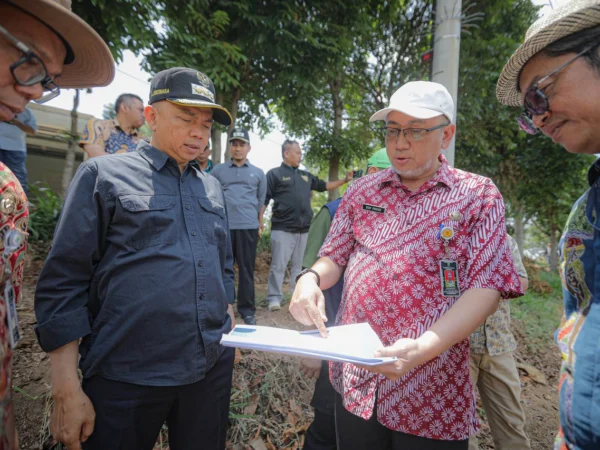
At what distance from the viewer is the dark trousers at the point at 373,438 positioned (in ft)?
4.82

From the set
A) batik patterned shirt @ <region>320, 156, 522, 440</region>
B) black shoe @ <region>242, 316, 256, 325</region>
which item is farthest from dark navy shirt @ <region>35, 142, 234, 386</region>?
black shoe @ <region>242, 316, 256, 325</region>

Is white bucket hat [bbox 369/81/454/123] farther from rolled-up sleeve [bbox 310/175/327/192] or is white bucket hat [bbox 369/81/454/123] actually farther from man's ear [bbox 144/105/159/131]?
rolled-up sleeve [bbox 310/175/327/192]

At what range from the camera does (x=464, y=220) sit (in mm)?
1494

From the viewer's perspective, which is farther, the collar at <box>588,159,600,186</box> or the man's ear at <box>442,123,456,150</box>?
the man's ear at <box>442,123,456,150</box>

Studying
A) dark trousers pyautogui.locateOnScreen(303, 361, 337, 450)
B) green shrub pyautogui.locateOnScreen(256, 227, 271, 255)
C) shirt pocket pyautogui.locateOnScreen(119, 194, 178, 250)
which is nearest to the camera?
shirt pocket pyautogui.locateOnScreen(119, 194, 178, 250)

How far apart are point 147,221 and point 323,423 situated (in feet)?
5.01

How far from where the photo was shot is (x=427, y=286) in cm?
148

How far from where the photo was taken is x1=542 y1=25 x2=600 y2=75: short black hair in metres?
1.03

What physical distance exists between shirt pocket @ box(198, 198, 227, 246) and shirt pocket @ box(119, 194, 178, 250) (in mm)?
181

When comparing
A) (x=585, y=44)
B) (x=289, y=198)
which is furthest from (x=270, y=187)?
(x=585, y=44)

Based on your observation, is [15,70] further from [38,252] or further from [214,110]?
[38,252]

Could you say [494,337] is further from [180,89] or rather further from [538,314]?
[538,314]

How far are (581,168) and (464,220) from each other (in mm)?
10508

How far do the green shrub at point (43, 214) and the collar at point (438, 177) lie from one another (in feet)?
16.4
